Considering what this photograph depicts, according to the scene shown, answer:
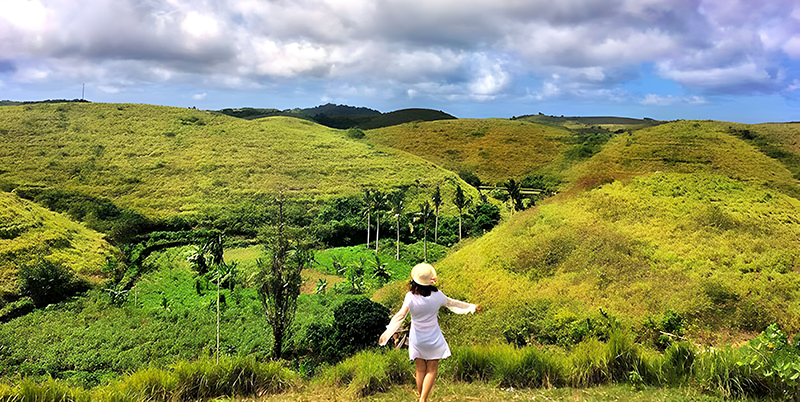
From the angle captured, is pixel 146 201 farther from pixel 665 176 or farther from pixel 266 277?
pixel 665 176

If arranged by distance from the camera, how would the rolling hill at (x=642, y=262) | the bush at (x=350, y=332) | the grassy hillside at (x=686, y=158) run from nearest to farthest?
the rolling hill at (x=642, y=262), the bush at (x=350, y=332), the grassy hillside at (x=686, y=158)

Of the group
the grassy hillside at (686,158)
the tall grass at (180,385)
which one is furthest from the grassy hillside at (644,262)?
the tall grass at (180,385)

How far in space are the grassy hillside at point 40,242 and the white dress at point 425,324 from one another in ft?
79.8

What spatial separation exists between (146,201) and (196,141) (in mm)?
18545

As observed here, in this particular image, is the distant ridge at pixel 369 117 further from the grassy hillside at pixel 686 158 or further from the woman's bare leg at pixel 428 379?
the woman's bare leg at pixel 428 379

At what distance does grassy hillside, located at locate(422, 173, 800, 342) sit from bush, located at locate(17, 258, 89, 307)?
786 inches

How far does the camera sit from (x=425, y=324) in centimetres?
417

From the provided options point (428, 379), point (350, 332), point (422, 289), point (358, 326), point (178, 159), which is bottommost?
point (350, 332)

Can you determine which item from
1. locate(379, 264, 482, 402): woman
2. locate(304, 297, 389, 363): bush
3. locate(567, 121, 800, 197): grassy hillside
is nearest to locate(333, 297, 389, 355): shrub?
locate(304, 297, 389, 363): bush

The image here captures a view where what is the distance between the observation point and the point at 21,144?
1860 inches

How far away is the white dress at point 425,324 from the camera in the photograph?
161 inches

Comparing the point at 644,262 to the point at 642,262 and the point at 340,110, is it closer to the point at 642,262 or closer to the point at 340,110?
the point at 642,262

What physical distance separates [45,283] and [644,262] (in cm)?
2698

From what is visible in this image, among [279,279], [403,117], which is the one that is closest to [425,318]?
[279,279]
